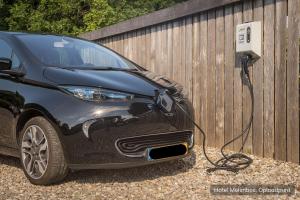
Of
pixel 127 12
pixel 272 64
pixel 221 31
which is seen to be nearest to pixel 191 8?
pixel 221 31

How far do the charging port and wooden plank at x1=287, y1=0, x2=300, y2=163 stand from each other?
123cm

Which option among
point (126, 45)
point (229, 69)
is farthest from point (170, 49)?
point (126, 45)

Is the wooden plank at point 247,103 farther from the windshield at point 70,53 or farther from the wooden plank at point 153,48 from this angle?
the wooden plank at point 153,48

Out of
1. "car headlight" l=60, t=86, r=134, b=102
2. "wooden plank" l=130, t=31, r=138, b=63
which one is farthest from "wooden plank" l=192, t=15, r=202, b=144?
"car headlight" l=60, t=86, r=134, b=102

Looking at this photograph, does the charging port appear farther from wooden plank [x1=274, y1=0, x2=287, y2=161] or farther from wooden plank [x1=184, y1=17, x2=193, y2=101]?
wooden plank [x1=184, y1=17, x2=193, y2=101]

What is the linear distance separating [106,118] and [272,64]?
7.05 ft

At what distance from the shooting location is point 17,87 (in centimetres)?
470

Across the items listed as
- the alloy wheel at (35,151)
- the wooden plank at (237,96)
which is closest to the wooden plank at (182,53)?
the wooden plank at (237,96)

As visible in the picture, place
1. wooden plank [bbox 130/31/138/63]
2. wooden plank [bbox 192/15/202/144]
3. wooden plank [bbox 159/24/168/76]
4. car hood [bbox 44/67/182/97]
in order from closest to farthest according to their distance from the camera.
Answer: car hood [bbox 44/67/182/97], wooden plank [bbox 192/15/202/144], wooden plank [bbox 159/24/168/76], wooden plank [bbox 130/31/138/63]

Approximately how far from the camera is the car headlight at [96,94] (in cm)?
421

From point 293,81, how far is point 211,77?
A: 1.41 metres

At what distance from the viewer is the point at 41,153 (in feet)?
14.6

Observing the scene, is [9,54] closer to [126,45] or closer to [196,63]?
[196,63]

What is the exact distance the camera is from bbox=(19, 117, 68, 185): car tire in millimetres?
4285
